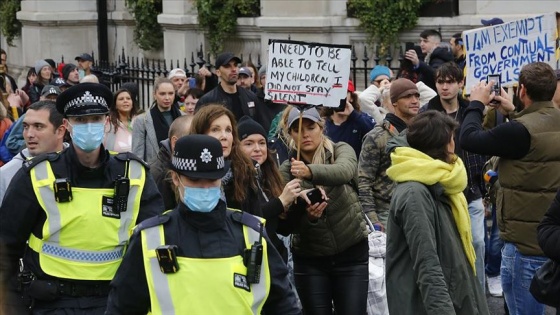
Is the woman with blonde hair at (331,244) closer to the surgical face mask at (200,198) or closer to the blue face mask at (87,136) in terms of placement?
the blue face mask at (87,136)

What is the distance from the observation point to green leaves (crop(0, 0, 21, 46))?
25234 millimetres

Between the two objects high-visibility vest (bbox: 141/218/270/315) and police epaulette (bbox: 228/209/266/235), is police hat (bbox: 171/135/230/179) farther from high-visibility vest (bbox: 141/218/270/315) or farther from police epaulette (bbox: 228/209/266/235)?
high-visibility vest (bbox: 141/218/270/315)

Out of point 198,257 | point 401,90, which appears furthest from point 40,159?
point 401,90

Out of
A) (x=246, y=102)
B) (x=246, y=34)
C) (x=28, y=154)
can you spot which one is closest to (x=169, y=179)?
(x=28, y=154)

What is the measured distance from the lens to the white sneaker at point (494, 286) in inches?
398

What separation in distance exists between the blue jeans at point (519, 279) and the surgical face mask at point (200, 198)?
2691mm

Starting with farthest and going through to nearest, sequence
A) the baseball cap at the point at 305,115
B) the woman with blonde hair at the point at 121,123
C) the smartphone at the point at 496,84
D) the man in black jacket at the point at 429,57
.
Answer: the man in black jacket at the point at 429,57 < the woman with blonde hair at the point at 121,123 < the baseball cap at the point at 305,115 < the smartphone at the point at 496,84

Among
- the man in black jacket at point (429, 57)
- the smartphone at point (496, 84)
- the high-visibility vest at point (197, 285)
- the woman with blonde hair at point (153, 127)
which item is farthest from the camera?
the man in black jacket at point (429, 57)

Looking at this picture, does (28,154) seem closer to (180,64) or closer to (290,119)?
(290,119)

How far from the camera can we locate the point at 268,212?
688 cm

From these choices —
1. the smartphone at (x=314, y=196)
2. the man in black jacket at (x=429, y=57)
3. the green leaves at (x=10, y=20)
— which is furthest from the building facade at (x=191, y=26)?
the smartphone at (x=314, y=196)

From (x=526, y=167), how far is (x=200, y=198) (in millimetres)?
2733

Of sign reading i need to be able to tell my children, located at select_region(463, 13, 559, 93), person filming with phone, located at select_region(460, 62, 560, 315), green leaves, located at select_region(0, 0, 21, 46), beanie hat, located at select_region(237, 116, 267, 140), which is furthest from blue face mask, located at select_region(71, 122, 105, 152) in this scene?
green leaves, located at select_region(0, 0, 21, 46)

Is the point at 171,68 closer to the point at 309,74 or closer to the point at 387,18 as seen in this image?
the point at 387,18
